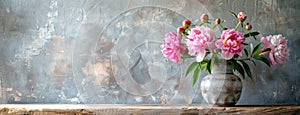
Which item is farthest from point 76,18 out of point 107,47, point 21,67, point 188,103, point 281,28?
point 281,28

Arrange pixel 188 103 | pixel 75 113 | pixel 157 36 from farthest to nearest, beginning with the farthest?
pixel 157 36 < pixel 188 103 < pixel 75 113

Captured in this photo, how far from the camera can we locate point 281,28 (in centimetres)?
183

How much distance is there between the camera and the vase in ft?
5.06

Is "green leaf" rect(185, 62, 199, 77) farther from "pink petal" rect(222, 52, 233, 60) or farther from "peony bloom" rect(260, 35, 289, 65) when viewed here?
"peony bloom" rect(260, 35, 289, 65)

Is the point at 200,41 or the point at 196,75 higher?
the point at 200,41

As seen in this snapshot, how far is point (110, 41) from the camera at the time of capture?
1.79 metres

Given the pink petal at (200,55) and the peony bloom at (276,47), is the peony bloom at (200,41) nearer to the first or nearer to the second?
the pink petal at (200,55)

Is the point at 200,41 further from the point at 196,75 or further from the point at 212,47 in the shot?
the point at 196,75

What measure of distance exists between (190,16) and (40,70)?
74 cm

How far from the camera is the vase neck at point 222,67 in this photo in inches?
62.1

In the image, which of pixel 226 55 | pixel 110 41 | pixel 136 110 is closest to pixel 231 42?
pixel 226 55

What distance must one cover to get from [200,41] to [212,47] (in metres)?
0.07

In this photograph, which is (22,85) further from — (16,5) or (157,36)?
(157,36)

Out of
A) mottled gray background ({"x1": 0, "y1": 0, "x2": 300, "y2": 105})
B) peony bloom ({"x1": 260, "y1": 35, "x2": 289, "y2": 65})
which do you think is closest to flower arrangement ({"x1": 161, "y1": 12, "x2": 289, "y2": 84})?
peony bloom ({"x1": 260, "y1": 35, "x2": 289, "y2": 65})
